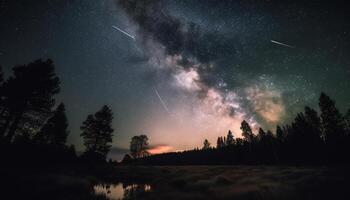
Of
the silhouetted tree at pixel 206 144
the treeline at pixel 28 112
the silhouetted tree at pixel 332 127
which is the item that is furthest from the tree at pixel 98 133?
the silhouetted tree at pixel 206 144

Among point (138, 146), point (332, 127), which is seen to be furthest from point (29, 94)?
point (332, 127)

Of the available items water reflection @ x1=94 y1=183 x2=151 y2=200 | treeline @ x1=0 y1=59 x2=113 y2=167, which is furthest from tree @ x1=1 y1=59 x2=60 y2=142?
water reflection @ x1=94 y1=183 x2=151 y2=200

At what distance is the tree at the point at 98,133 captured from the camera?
33.8m

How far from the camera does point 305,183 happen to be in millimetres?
19578

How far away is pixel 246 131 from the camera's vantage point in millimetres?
67375

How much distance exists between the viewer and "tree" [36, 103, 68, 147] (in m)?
35.1

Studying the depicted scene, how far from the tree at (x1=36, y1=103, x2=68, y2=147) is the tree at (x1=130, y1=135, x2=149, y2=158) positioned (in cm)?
3019

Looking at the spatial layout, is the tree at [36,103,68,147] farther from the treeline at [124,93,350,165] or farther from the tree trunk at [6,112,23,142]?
the treeline at [124,93,350,165]

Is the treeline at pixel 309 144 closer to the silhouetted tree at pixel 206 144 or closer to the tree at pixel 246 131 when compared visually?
the tree at pixel 246 131

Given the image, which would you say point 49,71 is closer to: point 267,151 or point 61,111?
point 61,111

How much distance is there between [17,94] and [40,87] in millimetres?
2421

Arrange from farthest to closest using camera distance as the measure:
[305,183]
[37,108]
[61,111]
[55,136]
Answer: [61,111]
[55,136]
[37,108]
[305,183]

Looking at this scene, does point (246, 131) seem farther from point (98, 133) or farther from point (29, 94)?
point (29, 94)

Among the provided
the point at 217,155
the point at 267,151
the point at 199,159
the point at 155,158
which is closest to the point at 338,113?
the point at 267,151
